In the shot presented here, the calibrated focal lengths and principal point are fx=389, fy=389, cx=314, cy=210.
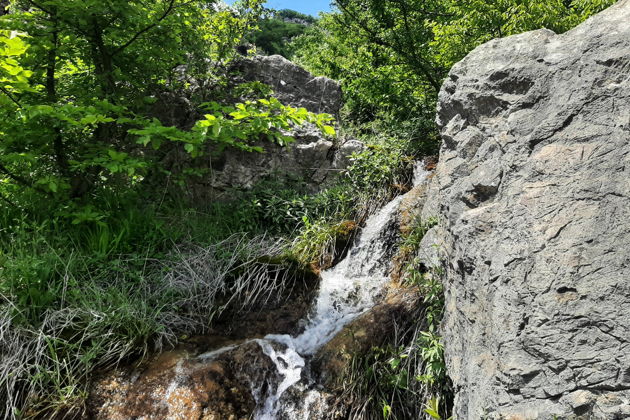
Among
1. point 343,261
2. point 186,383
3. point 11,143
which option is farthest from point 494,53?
point 11,143

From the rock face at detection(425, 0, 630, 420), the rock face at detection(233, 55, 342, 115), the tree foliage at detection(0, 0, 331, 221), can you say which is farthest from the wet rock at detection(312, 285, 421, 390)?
the rock face at detection(233, 55, 342, 115)

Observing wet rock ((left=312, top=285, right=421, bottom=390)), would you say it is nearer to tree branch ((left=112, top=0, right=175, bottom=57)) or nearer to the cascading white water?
the cascading white water

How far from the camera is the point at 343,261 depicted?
4.44 meters

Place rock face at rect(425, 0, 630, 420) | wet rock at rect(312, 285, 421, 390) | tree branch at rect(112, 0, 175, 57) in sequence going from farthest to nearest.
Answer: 1. tree branch at rect(112, 0, 175, 57)
2. wet rock at rect(312, 285, 421, 390)
3. rock face at rect(425, 0, 630, 420)

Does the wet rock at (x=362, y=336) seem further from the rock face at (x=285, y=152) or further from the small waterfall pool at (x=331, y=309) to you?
the rock face at (x=285, y=152)

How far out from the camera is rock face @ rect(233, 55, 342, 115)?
6266mm

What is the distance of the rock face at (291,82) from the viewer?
20.6 ft

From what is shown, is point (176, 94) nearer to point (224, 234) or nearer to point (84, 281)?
point (224, 234)

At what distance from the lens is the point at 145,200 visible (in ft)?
15.5

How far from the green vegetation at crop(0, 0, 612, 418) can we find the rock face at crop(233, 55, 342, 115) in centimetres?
35

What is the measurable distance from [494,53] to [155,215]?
372 cm

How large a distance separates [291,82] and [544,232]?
5.28 meters

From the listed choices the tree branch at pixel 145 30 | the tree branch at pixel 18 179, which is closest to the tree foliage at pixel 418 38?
the tree branch at pixel 145 30

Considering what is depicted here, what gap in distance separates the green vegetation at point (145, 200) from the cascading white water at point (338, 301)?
0.95 ft
